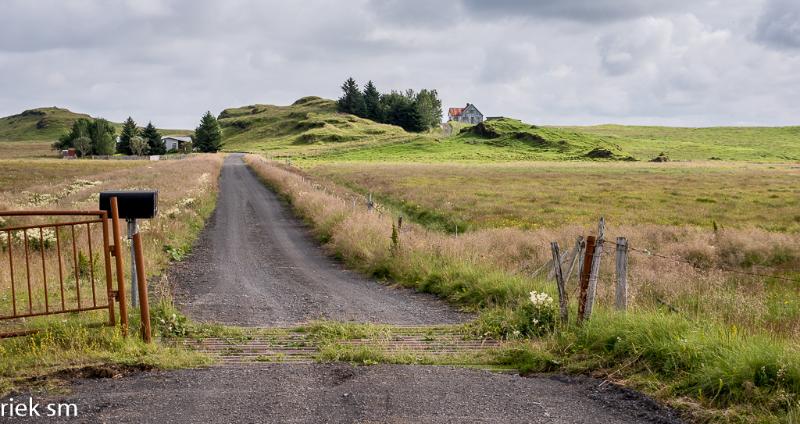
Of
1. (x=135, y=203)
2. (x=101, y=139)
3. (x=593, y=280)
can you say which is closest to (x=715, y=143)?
(x=101, y=139)

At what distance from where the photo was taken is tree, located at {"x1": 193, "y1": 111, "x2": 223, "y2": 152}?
12988 cm

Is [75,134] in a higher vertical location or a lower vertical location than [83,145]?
higher

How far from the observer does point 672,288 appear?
11.6 m

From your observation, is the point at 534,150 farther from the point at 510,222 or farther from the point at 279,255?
the point at 279,255

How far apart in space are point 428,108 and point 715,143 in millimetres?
64185

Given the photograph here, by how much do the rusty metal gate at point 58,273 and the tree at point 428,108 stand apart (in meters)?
143

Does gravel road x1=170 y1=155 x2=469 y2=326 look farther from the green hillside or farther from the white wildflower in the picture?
the green hillside

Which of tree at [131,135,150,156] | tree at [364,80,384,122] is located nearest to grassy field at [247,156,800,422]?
tree at [131,135,150,156]

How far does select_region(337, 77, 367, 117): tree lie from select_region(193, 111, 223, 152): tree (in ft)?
175

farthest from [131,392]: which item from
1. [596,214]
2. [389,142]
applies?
[389,142]

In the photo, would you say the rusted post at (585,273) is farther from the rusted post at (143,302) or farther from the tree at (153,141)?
the tree at (153,141)

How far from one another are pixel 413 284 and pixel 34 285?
727cm

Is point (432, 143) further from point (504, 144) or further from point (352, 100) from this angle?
point (352, 100)

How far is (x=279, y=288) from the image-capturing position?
1389cm
